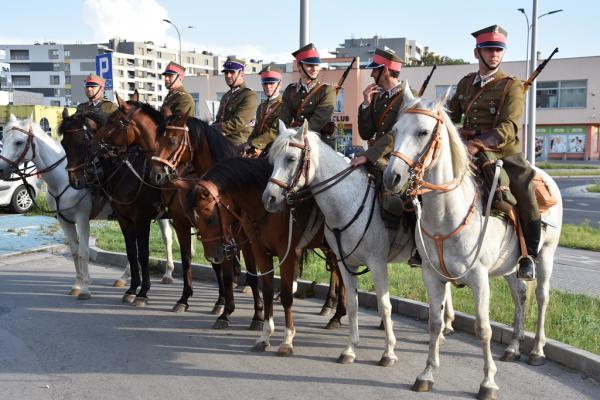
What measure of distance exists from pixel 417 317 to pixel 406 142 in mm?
3633

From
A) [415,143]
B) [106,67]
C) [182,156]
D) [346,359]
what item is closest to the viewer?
[415,143]

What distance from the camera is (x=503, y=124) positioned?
523 centimetres

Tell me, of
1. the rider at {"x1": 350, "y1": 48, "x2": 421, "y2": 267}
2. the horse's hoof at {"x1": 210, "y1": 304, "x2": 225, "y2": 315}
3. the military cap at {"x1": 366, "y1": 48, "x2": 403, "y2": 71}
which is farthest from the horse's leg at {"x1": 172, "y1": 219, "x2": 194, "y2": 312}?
the military cap at {"x1": 366, "y1": 48, "x2": 403, "y2": 71}

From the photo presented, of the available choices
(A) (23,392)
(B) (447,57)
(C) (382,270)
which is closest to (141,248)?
(A) (23,392)

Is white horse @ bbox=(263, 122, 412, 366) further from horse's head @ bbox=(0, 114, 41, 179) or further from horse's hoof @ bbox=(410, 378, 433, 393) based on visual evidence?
horse's head @ bbox=(0, 114, 41, 179)

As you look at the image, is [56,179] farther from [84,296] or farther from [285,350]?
[285,350]

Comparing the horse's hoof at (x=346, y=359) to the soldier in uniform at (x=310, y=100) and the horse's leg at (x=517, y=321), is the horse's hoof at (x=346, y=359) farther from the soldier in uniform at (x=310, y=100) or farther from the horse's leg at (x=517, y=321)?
the soldier in uniform at (x=310, y=100)

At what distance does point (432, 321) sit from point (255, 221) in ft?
6.94

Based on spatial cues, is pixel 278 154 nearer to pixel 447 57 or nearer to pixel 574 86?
pixel 574 86

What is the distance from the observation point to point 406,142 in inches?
176

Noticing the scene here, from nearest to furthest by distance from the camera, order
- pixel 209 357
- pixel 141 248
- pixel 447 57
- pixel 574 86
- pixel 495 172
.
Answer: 1. pixel 495 172
2. pixel 209 357
3. pixel 141 248
4. pixel 574 86
5. pixel 447 57

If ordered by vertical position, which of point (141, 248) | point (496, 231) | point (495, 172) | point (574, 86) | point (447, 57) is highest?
point (447, 57)

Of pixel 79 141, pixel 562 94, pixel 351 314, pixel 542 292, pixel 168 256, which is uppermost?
pixel 562 94

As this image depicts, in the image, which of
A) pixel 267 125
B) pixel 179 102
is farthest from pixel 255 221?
pixel 179 102
